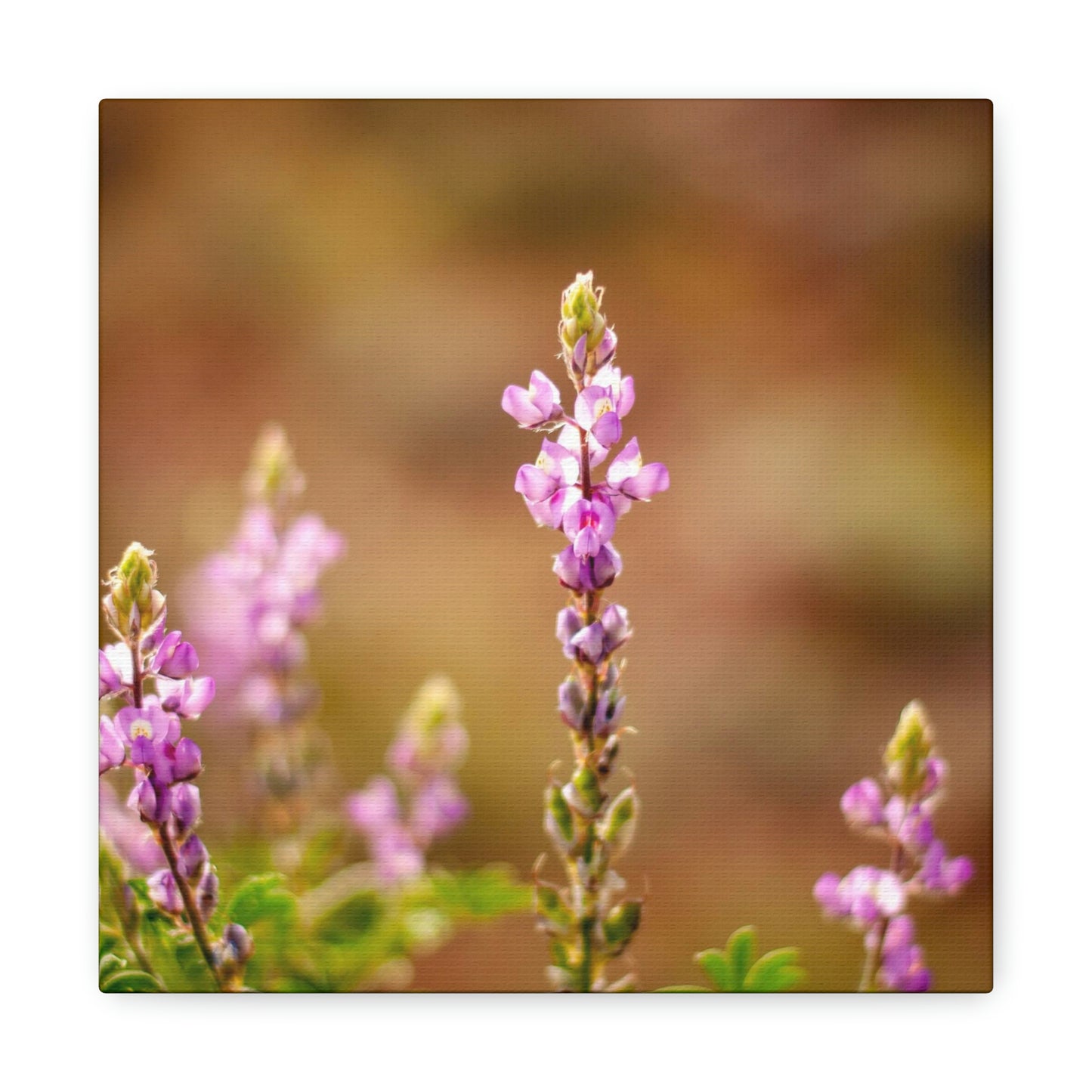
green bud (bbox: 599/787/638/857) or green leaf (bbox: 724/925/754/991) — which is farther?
green leaf (bbox: 724/925/754/991)

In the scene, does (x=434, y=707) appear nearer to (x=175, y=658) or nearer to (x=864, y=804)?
(x=175, y=658)

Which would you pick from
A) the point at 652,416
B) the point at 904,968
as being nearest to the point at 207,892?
the point at 652,416

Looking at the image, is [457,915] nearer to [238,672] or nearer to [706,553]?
[238,672]

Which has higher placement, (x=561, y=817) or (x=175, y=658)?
(x=175, y=658)

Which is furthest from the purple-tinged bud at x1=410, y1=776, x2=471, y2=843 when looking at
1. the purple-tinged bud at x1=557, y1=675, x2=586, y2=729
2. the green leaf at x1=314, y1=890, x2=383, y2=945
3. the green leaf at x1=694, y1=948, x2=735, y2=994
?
the green leaf at x1=694, y1=948, x2=735, y2=994

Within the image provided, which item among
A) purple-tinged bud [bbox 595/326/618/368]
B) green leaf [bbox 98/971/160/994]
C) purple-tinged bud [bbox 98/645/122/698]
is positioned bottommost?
green leaf [bbox 98/971/160/994]

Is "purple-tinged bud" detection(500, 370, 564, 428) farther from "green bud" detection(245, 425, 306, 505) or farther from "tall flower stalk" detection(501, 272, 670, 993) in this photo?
"green bud" detection(245, 425, 306, 505)

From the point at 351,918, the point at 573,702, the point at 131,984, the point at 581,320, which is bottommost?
the point at 131,984

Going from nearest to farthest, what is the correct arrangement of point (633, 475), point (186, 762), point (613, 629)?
point (613, 629), point (633, 475), point (186, 762)
